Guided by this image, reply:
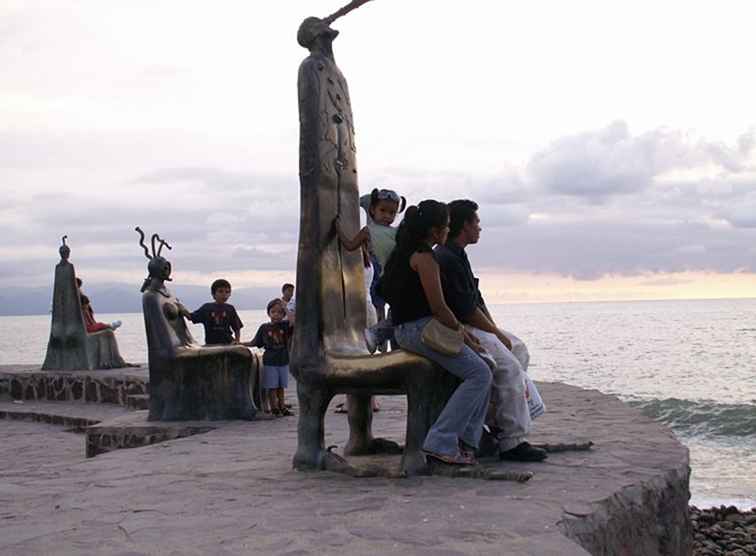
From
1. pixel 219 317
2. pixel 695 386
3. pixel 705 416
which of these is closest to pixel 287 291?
pixel 219 317

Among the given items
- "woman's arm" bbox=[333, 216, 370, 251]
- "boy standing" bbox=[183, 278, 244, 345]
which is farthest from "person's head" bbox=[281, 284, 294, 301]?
"woman's arm" bbox=[333, 216, 370, 251]

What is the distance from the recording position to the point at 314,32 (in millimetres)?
6043

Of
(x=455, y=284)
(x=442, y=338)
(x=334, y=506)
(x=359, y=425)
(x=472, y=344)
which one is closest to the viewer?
(x=334, y=506)

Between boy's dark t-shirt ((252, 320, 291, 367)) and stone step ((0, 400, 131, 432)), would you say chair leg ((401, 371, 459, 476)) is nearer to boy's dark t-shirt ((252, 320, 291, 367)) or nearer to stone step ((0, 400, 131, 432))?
boy's dark t-shirt ((252, 320, 291, 367))

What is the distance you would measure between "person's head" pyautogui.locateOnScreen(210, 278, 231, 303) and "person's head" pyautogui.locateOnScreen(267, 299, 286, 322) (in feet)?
1.78

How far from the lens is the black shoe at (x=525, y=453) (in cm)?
577

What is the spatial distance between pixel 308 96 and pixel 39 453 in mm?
6083

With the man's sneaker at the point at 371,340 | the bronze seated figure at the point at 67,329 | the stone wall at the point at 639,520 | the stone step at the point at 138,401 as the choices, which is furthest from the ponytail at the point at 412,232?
the bronze seated figure at the point at 67,329

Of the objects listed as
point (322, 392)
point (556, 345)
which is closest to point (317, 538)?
point (322, 392)

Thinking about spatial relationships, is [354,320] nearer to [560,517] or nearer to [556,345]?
[560,517]

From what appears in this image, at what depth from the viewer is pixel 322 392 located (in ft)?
18.7

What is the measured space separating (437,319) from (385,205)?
132 cm

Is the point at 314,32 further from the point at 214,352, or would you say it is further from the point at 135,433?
the point at 135,433

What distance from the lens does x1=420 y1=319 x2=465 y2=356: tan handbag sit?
17.3 ft
